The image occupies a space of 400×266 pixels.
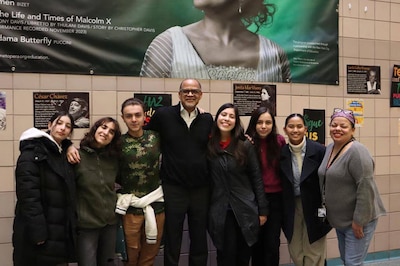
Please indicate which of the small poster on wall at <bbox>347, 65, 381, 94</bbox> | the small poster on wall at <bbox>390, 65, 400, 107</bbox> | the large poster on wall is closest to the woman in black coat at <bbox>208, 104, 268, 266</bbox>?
the large poster on wall

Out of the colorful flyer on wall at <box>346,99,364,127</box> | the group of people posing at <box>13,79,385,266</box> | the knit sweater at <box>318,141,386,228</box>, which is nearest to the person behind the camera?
the group of people posing at <box>13,79,385,266</box>

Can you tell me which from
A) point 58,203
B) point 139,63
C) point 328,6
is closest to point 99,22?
point 139,63

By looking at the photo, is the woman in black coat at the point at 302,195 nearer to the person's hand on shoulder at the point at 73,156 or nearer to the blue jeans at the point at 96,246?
the blue jeans at the point at 96,246

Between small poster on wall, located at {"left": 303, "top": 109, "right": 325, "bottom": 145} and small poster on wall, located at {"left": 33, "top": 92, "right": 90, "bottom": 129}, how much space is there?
7.26 feet

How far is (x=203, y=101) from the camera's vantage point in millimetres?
3736

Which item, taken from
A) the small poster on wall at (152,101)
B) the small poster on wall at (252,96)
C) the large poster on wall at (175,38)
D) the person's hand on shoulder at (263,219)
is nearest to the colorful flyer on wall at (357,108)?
the large poster on wall at (175,38)

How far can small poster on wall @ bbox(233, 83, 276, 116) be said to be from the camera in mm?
3855

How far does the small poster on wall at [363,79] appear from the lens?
4.30m

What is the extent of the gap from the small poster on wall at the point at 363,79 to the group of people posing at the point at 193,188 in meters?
1.49

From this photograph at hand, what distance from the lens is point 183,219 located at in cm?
304

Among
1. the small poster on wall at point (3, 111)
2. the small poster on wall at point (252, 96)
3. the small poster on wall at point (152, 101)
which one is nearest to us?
the small poster on wall at point (3, 111)

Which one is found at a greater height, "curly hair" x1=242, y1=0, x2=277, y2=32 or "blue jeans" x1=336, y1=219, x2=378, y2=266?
"curly hair" x1=242, y1=0, x2=277, y2=32

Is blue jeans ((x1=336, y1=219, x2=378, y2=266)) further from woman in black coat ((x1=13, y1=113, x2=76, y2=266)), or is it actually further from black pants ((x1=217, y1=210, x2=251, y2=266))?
woman in black coat ((x1=13, y1=113, x2=76, y2=266))

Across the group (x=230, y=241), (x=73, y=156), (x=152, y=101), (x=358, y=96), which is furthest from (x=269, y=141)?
(x=358, y=96)
